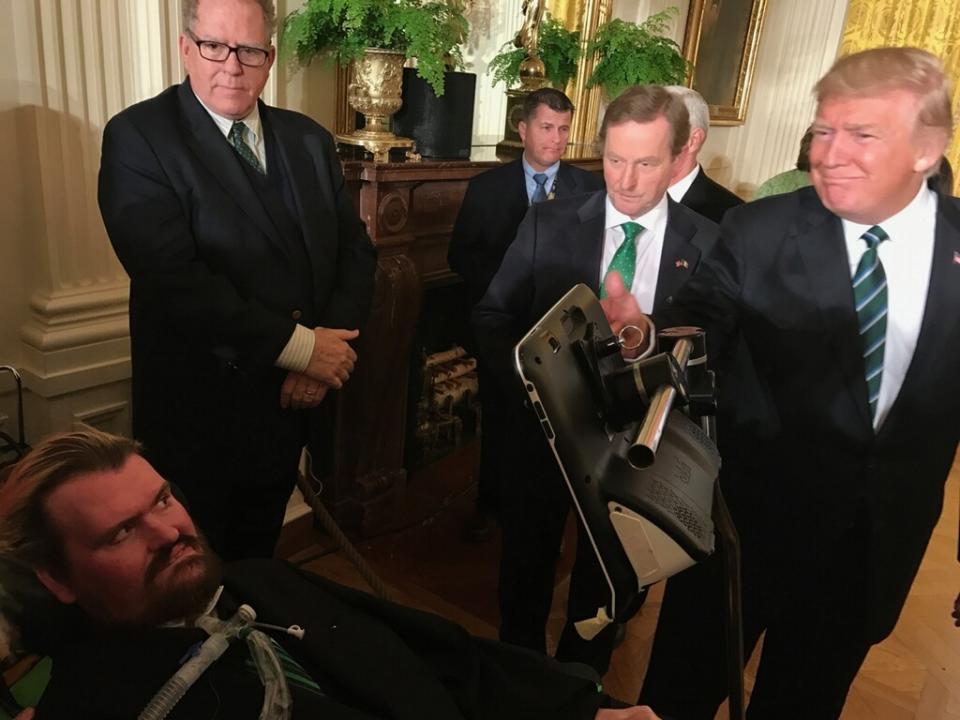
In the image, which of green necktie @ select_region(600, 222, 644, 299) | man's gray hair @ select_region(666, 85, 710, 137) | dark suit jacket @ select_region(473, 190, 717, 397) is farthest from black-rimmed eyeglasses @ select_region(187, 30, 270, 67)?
man's gray hair @ select_region(666, 85, 710, 137)

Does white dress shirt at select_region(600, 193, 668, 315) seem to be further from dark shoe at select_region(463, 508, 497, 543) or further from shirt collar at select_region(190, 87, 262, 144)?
dark shoe at select_region(463, 508, 497, 543)

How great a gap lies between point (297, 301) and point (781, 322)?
1.11 metres

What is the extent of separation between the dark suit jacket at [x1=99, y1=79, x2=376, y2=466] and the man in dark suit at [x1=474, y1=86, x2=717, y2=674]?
44 centimetres

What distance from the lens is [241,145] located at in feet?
5.89

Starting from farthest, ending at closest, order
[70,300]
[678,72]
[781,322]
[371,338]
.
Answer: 1. [678,72]
2. [371,338]
3. [70,300]
4. [781,322]

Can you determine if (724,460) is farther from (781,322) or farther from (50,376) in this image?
(50,376)

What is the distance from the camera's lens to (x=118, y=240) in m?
1.68

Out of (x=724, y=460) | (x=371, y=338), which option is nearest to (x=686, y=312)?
(x=724, y=460)

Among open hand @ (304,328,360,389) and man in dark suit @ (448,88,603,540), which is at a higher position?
man in dark suit @ (448,88,603,540)

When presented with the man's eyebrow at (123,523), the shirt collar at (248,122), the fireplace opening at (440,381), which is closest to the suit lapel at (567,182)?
the fireplace opening at (440,381)

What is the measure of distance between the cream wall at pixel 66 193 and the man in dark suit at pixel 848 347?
1.57m

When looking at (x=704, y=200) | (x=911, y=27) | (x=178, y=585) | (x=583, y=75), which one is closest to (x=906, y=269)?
(x=704, y=200)

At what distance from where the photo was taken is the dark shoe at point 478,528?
3.19 metres

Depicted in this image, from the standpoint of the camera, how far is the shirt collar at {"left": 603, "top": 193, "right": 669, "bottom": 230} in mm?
1872
